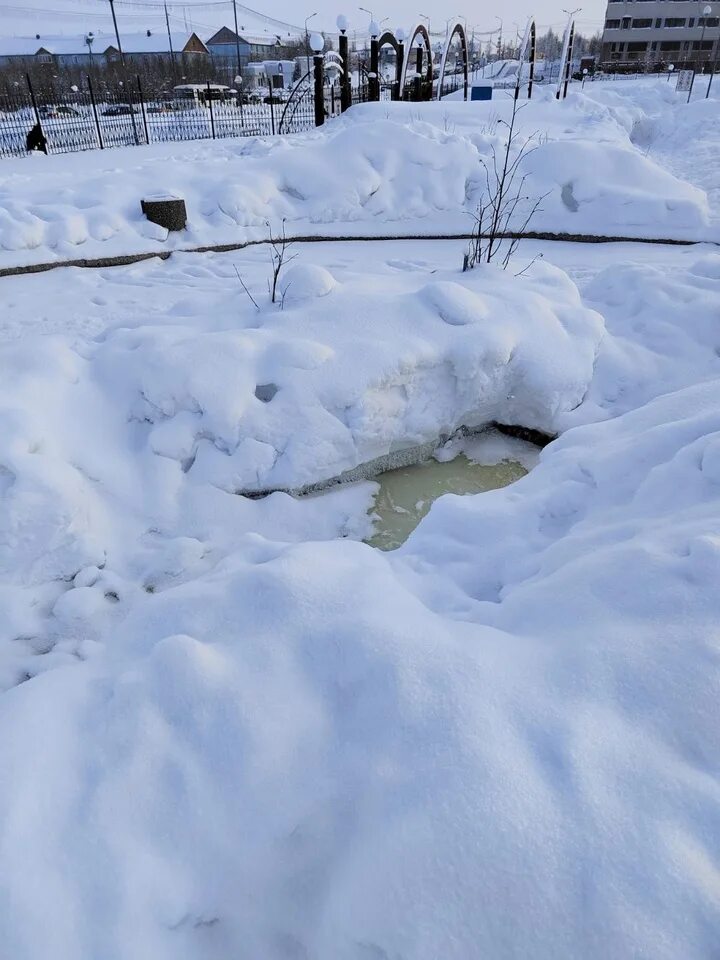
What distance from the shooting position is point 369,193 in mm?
8844

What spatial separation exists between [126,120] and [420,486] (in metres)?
24.1

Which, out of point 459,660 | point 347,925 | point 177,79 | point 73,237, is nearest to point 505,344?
point 459,660

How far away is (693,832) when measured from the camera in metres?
1.47

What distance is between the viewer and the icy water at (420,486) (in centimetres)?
385

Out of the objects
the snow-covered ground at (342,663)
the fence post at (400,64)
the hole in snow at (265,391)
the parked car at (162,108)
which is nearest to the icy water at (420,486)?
the snow-covered ground at (342,663)

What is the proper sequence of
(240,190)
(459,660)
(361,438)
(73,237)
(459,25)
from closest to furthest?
(459,660), (361,438), (73,237), (240,190), (459,25)

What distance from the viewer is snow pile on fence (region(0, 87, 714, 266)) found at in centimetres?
789

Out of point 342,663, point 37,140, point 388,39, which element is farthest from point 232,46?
point 342,663

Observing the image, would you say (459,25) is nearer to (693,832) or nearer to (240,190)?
(240,190)

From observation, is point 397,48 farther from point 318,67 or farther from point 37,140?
point 37,140

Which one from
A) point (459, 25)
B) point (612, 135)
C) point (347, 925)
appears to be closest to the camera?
point (347, 925)

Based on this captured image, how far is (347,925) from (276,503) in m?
2.67

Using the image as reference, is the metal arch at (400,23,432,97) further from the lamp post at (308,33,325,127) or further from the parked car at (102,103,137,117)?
the parked car at (102,103,137,117)

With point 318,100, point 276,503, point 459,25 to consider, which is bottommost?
point 276,503
